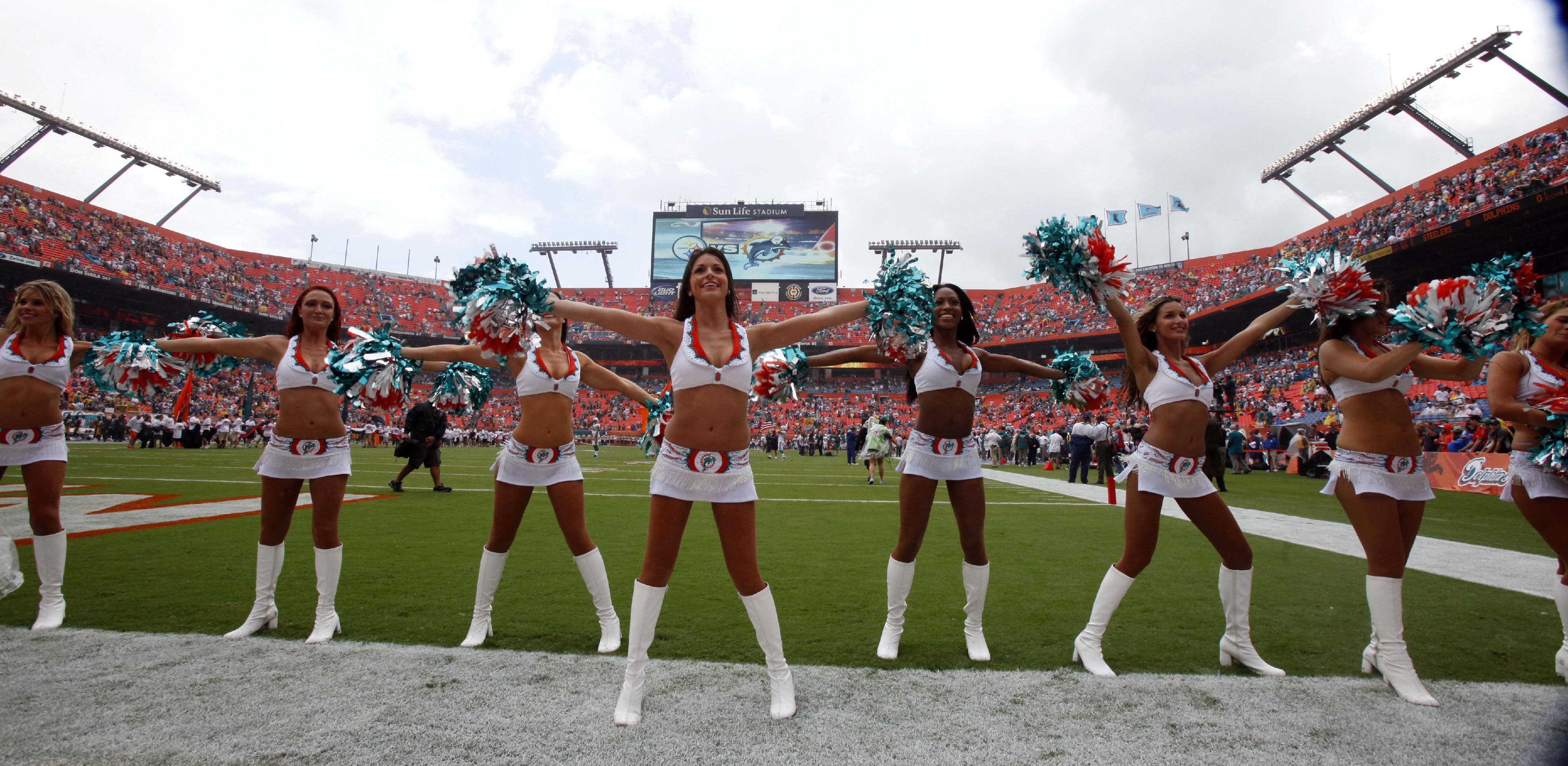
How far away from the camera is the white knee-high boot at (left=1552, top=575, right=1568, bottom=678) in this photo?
337cm

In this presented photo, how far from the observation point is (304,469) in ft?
13.4

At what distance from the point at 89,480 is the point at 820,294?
37.5 metres

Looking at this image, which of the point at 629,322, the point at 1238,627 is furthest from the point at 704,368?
the point at 1238,627

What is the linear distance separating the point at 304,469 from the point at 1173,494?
477 cm

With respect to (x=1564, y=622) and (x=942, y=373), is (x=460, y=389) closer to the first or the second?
(x=942, y=373)

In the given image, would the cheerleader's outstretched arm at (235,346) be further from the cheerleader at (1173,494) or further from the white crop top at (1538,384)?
the white crop top at (1538,384)

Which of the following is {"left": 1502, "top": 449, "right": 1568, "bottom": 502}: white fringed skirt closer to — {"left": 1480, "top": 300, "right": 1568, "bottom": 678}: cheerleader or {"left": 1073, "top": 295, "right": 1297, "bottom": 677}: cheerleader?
{"left": 1480, "top": 300, "right": 1568, "bottom": 678}: cheerleader

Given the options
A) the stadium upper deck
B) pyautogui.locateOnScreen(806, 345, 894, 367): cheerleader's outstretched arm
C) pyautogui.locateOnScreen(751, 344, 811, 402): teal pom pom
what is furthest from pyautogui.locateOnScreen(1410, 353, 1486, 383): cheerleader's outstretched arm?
the stadium upper deck

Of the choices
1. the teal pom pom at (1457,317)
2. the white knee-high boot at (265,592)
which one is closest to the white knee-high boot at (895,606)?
the teal pom pom at (1457,317)

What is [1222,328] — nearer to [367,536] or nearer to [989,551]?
[989,551]

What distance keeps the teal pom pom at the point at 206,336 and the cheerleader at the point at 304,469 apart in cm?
48

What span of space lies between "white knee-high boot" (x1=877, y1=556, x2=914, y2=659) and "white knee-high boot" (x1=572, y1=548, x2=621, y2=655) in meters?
1.44

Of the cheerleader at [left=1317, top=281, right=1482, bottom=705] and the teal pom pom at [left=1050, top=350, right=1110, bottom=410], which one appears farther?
the teal pom pom at [left=1050, top=350, right=1110, bottom=410]

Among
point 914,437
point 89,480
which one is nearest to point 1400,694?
point 914,437
